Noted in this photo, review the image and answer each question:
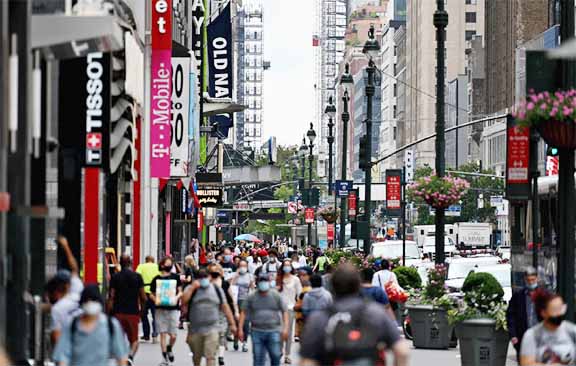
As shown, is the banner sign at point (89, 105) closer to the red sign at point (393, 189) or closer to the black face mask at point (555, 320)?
the black face mask at point (555, 320)

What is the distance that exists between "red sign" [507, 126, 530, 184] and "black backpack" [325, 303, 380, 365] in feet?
39.3

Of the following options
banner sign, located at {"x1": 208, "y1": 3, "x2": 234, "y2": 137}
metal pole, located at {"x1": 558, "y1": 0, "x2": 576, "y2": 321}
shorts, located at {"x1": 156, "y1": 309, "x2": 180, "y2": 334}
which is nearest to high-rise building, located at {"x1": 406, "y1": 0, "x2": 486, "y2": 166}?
banner sign, located at {"x1": 208, "y1": 3, "x2": 234, "y2": 137}

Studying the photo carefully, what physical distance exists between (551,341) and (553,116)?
15.7ft

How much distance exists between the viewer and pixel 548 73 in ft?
63.5

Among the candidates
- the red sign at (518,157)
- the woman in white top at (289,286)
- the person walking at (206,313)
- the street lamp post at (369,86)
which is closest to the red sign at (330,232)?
the street lamp post at (369,86)

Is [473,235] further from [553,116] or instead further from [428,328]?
[553,116]

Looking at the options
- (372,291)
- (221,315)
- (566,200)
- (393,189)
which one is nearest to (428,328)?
(221,315)

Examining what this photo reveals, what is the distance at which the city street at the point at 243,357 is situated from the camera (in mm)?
26844

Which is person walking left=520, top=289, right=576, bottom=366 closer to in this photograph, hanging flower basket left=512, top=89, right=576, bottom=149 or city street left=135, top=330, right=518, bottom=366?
hanging flower basket left=512, top=89, right=576, bottom=149

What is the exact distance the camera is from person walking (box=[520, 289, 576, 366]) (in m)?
14.5

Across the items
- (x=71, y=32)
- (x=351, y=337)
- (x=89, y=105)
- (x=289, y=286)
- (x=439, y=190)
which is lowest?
(x=289, y=286)

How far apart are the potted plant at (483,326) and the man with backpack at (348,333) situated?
40.0 feet

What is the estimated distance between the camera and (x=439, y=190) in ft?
113

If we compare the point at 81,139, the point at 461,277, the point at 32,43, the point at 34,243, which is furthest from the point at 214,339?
the point at 461,277
